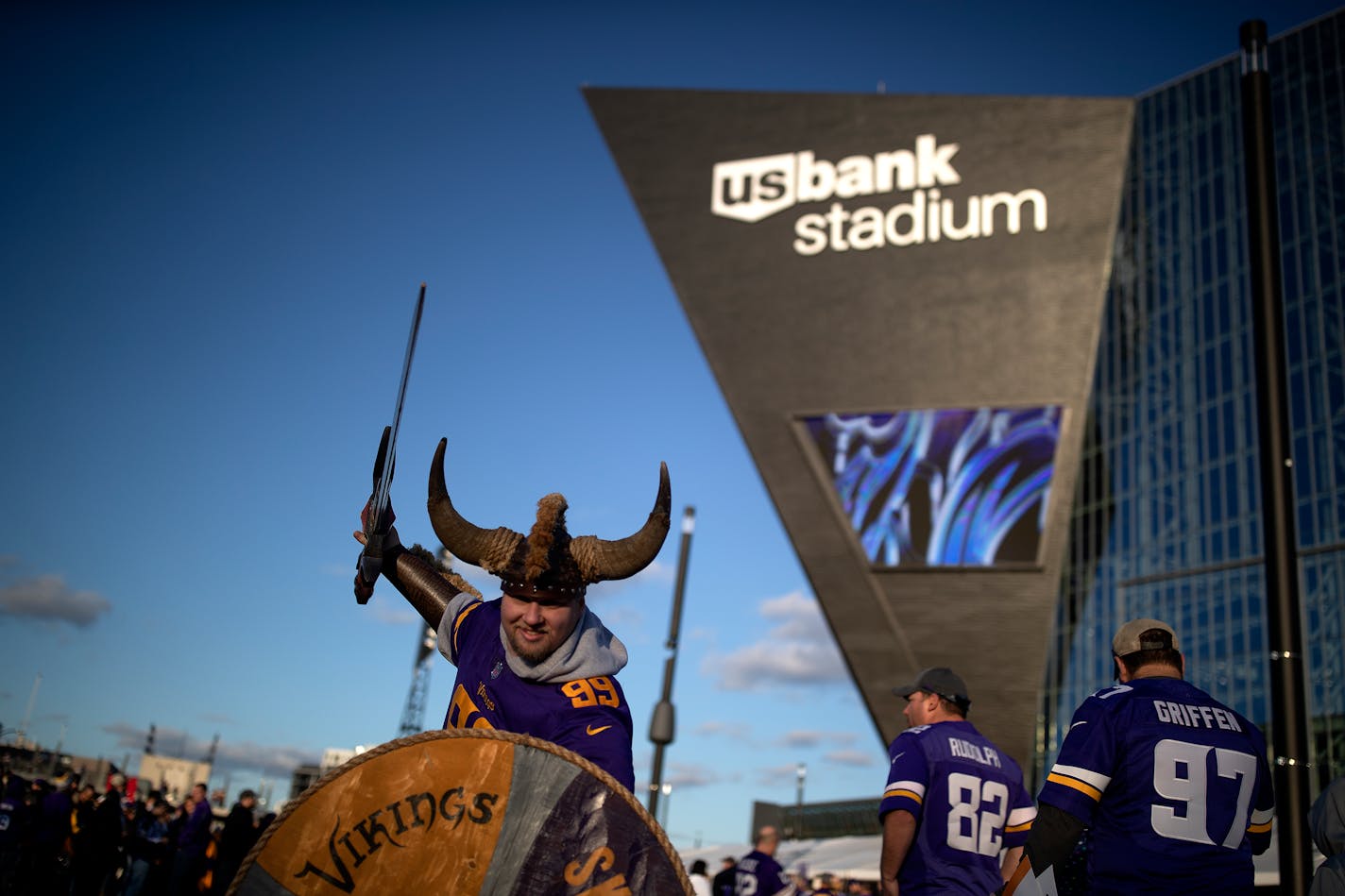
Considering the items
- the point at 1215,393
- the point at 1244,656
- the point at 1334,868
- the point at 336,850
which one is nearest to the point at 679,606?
the point at 1334,868

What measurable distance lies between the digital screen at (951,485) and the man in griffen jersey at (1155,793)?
1498 cm

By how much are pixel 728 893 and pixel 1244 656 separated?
34075 millimetres

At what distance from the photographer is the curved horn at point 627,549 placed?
304 cm

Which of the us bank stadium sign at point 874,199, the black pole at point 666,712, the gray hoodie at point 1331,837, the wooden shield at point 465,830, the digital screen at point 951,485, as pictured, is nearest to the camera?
the wooden shield at point 465,830

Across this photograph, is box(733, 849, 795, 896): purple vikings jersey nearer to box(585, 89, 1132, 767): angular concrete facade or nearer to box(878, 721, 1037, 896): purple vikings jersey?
box(878, 721, 1037, 896): purple vikings jersey

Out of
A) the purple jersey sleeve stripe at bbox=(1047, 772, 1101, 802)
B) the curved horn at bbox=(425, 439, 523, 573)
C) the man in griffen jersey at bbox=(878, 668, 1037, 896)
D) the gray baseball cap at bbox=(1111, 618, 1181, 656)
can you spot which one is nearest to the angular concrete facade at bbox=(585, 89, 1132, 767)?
the man in griffen jersey at bbox=(878, 668, 1037, 896)

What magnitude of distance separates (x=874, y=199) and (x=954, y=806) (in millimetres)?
17291

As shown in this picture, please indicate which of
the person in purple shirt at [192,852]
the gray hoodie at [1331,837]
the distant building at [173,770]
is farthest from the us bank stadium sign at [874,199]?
the distant building at [173,770]

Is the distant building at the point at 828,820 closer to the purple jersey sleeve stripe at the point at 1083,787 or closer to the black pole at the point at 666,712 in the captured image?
the black pole at the point at 666,712

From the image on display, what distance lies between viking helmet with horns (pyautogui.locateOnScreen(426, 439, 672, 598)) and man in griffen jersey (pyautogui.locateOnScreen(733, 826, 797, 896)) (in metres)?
7.52

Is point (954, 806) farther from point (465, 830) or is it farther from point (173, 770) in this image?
point (173, 770)

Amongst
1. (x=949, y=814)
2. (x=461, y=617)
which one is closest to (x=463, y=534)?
(x=461, y=617)

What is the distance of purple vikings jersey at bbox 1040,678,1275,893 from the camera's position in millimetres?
3438

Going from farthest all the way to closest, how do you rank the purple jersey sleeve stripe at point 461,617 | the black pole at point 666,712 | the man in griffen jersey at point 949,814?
the black pole at point 666,712
the man in griffen jersey at point 949,814
the purple jersey sleeve stripe at point 461,617
